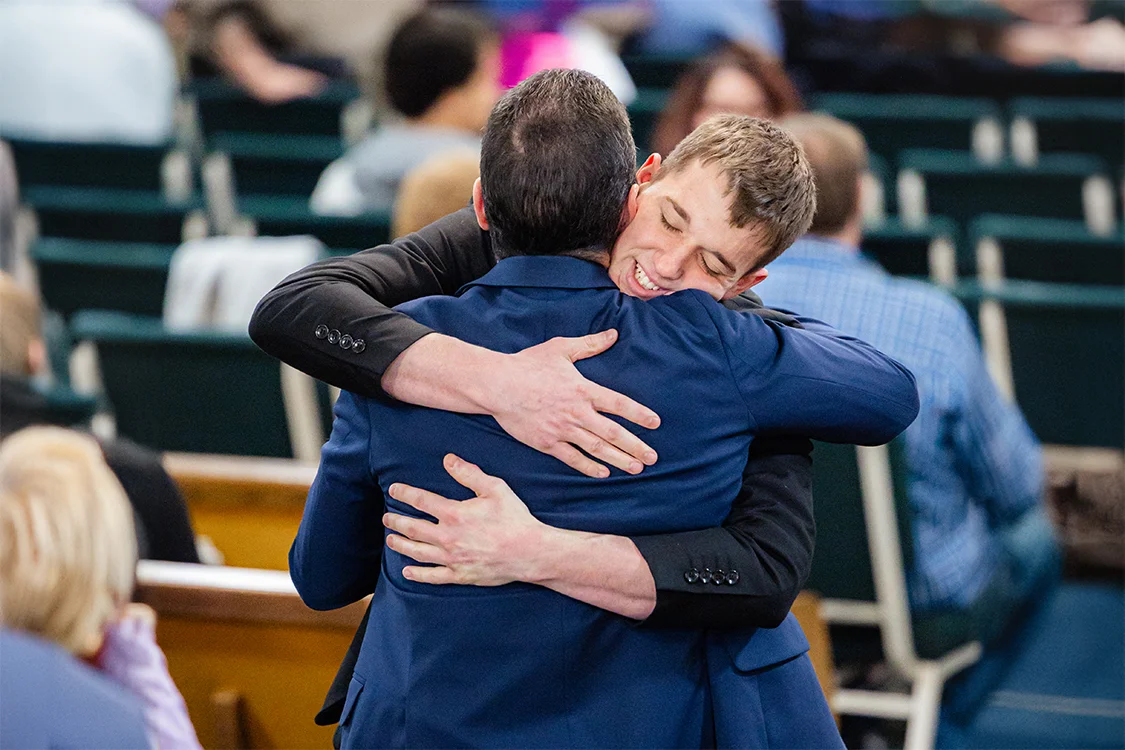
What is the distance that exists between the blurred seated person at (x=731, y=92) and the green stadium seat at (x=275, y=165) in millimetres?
1187

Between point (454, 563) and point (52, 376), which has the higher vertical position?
point (454, 563)

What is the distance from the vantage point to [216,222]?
180 inches

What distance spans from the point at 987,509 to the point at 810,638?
0.96 metres

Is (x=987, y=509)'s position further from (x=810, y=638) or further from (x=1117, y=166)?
(x=1117, y=166)

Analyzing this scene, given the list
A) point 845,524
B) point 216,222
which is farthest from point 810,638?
point 216,222

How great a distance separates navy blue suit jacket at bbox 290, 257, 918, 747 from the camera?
4.49ft

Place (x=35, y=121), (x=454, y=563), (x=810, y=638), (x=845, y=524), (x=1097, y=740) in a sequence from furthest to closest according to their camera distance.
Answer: (x=35, y=121) → (x=1097, y=740) → (x=845, y=524) → (x=810, y=638) → (x=454, y=563)

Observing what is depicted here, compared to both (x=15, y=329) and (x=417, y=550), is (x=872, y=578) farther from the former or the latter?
(x=15, y=329)

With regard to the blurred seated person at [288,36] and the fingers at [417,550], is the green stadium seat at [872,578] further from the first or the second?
the blurred seated person at [288,36]

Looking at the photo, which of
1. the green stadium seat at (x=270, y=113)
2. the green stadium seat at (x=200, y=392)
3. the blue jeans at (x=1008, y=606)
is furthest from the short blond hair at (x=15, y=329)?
the green stadium seat at (x=270, y=113)

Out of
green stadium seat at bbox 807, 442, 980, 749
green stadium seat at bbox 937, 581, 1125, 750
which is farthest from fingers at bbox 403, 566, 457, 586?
green stadium seat at bbox 937, 581, 1125, 750

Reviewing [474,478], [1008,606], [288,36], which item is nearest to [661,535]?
[474,478]

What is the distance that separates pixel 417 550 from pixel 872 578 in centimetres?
143

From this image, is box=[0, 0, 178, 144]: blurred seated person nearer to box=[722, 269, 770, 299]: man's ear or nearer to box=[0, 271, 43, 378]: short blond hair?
box=[0, 271, 43, 378]: short blond hair
